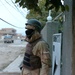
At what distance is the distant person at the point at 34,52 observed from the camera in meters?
3.89

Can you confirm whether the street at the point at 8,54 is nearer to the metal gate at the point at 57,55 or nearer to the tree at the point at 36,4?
the metal gate at the point at 57,55

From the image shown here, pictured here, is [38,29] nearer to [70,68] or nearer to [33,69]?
[33,69]

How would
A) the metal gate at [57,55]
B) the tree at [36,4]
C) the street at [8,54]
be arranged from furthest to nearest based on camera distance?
the street at [8,54], the metal gate at [57,55], the tree at [36,4]

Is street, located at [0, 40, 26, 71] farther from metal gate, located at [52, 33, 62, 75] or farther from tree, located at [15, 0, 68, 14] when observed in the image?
tree, located at [15, 0, 68, 14]

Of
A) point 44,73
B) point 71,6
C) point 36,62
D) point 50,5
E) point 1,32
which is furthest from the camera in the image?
point 1,32

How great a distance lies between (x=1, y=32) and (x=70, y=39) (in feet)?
338

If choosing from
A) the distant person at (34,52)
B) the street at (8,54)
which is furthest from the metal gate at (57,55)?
the street at (8,54)

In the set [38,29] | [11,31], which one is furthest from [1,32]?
[38,29]

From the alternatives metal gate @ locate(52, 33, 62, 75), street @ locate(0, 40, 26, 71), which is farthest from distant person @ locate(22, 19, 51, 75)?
street @ locate(0, 40, 26, 71)

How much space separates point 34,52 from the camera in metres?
4.00

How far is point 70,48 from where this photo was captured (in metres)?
3.60

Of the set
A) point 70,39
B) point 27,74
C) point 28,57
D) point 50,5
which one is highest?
point 50,5

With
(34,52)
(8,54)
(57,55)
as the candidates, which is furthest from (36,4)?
(8,54)

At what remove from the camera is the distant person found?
3891mm
